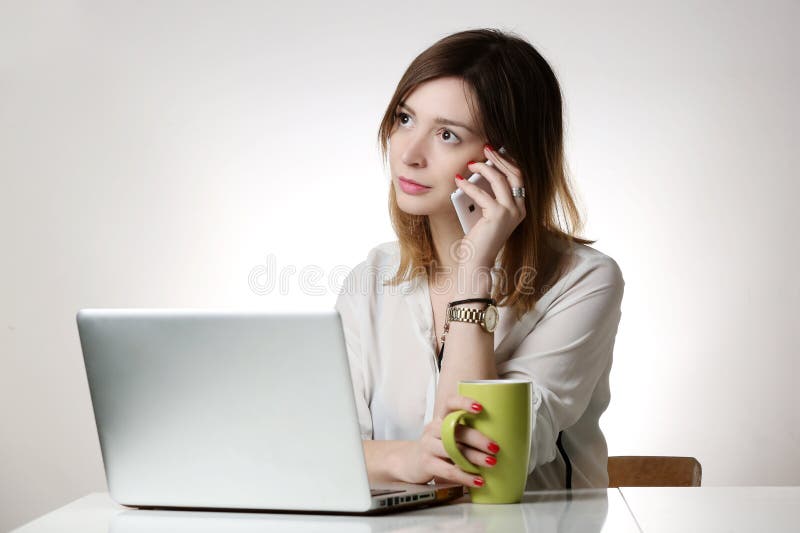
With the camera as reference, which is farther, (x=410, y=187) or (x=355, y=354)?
(x=355, y=354)

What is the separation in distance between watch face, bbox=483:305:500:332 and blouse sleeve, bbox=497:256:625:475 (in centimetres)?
7

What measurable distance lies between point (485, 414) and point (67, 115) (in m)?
2.77

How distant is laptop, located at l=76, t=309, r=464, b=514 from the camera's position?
904 mm

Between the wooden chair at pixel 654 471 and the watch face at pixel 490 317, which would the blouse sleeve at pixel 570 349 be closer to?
the watch face at pixel 490 317

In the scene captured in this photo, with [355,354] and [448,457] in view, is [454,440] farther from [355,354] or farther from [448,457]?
[355,354]

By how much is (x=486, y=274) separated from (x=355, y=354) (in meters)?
0.38

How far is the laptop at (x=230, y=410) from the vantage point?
904 millimetres

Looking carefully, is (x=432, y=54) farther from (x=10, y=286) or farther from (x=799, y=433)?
(x=10, y=286)

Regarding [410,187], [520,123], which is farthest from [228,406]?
[520,123]

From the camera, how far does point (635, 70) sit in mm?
3041

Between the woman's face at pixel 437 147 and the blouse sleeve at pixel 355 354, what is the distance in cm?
26

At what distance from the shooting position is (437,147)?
1.55 metres

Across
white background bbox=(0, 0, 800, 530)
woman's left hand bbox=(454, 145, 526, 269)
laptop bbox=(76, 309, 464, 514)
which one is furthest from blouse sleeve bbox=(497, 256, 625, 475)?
white background bbox=(0, 0, 800, 530)

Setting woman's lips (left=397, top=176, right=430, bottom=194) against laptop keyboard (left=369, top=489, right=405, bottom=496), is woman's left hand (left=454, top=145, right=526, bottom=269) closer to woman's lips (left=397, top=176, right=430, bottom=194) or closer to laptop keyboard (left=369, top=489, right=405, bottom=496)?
woman's lips (left=397, top=176, right=430, bottom=194)
